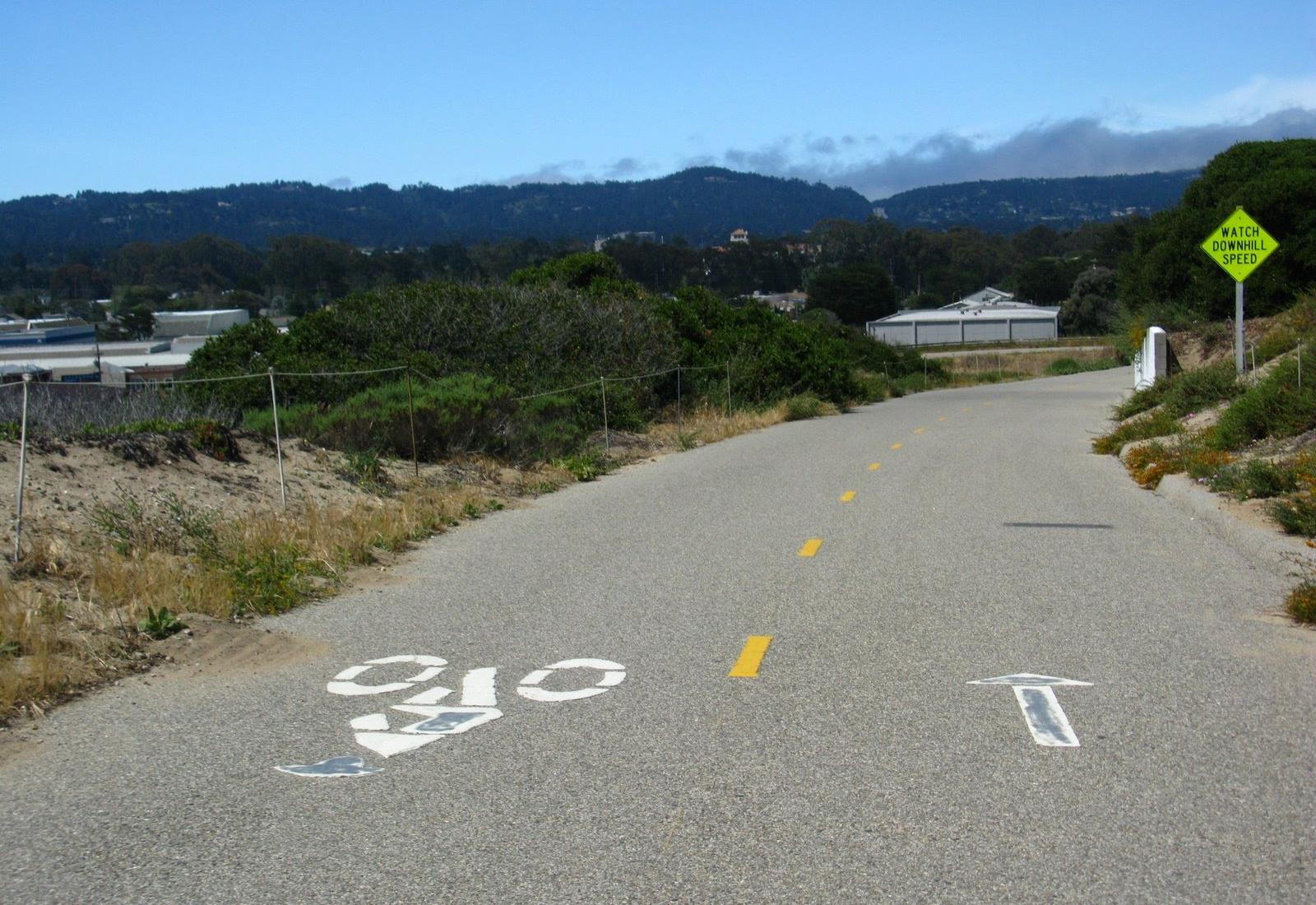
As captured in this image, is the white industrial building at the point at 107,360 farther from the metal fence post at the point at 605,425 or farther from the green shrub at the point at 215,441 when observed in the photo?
the green shrub at the point at 215,441

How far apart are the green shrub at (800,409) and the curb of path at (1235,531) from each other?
17.7 m

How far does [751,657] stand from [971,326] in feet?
376

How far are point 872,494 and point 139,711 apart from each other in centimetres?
1102

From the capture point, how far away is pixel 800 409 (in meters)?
34.5

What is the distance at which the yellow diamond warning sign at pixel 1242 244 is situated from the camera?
2333cm

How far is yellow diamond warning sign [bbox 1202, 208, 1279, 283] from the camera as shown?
23.3 metres

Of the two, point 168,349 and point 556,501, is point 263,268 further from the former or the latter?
point 556,501

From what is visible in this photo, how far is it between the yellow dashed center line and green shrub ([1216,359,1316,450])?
10.4 m

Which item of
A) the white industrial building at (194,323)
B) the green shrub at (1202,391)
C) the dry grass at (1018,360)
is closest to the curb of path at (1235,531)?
the green shrub at (1202,391)

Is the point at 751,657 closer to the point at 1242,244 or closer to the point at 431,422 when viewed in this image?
the point at 431,422

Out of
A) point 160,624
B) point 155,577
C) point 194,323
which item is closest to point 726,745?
point 160,624

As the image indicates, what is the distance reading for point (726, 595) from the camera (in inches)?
418

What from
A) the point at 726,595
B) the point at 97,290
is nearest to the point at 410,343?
the point at 726,595

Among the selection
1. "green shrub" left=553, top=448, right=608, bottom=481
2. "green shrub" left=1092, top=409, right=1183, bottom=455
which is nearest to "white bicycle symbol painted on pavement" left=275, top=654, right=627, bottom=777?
"green shrub" left=553, top=448, right=608, bottom=481
